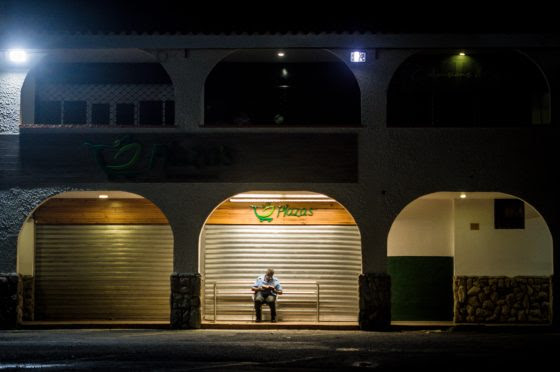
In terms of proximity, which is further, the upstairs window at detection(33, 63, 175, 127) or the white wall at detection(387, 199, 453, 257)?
the white wall at detection(387, 199, 453, 257)

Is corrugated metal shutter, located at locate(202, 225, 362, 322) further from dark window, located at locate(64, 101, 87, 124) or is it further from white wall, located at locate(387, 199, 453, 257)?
dark window, located at locate(64, 101, 87, 124)

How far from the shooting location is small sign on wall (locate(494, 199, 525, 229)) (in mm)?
23609

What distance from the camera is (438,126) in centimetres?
2178

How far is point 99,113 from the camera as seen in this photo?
23672 millimetres

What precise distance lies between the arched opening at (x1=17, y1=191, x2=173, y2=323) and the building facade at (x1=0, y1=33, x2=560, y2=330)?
42mm

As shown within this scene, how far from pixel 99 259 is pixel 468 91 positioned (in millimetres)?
10413

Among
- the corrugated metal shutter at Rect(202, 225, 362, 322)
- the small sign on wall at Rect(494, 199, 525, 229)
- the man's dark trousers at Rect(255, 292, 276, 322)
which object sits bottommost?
the man's dark trousers at Rect(255, 292, 276, 322)

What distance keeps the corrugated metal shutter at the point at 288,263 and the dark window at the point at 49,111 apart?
4.72 metres

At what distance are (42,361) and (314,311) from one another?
10497 mm

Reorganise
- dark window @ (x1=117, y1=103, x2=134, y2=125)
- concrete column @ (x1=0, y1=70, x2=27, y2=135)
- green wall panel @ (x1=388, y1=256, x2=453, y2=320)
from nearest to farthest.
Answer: concrete column @ (x1=0, y1=70, x2=27, y2=135), dark window @ (x1=117, y1=103, x2=134, y2=125), green wall panel @ (x1=388, y1=256, x2=453, y2=320)

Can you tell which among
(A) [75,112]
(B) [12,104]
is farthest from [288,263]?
(B) [12,104]

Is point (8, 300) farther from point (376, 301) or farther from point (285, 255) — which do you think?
point (376, 301)

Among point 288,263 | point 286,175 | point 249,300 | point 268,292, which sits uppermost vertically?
point 286,175

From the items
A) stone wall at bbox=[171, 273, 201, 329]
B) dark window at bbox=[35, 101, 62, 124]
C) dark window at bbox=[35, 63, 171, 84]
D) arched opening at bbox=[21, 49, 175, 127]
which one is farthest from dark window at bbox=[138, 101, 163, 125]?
stone wall at bbox=[171, 273, 201, 329]
